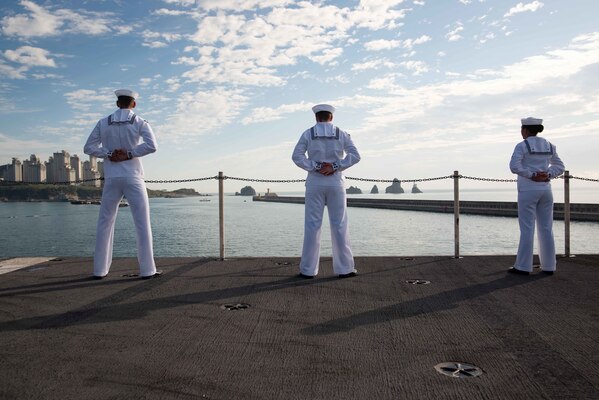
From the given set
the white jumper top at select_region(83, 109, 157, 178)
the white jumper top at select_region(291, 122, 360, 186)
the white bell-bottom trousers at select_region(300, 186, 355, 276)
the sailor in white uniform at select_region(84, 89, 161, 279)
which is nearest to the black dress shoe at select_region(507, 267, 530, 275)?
the white bell-bottom trousers at select_region(300, 186, 355, 276)

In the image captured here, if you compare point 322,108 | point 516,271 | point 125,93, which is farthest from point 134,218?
point 516,271

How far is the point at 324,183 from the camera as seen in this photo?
562 centimetres

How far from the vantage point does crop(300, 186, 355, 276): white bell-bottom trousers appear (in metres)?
5.52

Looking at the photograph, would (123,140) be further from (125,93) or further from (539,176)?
(539,176)

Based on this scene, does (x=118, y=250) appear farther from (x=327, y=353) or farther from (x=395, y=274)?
(x=327, y=353)

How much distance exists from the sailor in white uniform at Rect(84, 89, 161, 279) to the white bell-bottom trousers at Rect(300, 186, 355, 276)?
6.24 ft

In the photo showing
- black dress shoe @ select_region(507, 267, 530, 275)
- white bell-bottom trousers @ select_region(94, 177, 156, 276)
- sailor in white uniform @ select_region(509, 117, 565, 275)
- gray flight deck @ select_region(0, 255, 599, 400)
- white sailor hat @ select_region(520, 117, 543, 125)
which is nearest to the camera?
gray flight deck @ select_region(0, 255, 599, 400)

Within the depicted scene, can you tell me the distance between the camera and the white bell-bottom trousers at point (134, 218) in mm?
5460

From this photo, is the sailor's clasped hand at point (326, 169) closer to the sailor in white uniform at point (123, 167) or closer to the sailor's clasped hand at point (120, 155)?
the sailor in white uniform at point (123, 167)

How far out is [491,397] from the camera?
2.21 metres

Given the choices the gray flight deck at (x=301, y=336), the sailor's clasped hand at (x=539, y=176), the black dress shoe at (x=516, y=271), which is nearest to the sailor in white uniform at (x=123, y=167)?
the gray flight deck at (x=301, y=336)

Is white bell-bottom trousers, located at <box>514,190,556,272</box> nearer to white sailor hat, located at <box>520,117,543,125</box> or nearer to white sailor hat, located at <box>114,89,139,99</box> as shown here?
white sailor hat, located at <box>520,117,543,125</box>

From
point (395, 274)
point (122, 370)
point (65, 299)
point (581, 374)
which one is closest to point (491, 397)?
point (581, 374)

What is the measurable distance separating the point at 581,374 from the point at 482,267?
12.3 ft
